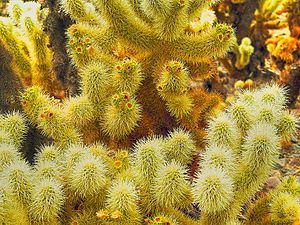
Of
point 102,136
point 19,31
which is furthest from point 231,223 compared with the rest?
point 19,31

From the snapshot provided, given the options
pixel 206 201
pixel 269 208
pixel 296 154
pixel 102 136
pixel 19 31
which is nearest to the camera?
pixel 206 201

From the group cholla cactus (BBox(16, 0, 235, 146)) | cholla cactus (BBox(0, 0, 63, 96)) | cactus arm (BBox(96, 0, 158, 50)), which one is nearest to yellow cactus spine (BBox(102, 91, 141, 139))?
cholla cactus (BBox(16, 0, 235, 146))

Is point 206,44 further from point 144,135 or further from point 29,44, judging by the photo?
point 29,44

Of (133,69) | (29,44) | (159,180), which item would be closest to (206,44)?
(133,69)

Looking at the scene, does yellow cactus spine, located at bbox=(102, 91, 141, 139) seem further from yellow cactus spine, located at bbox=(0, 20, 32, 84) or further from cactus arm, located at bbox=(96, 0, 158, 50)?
yellow cactus spine, located at bbox=(0, 20, 32, 84)

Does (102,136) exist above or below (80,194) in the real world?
above

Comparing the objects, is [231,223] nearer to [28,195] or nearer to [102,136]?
[28,195]

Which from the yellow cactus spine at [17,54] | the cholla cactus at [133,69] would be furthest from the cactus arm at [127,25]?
the yellow cactus spine at [17,54]
